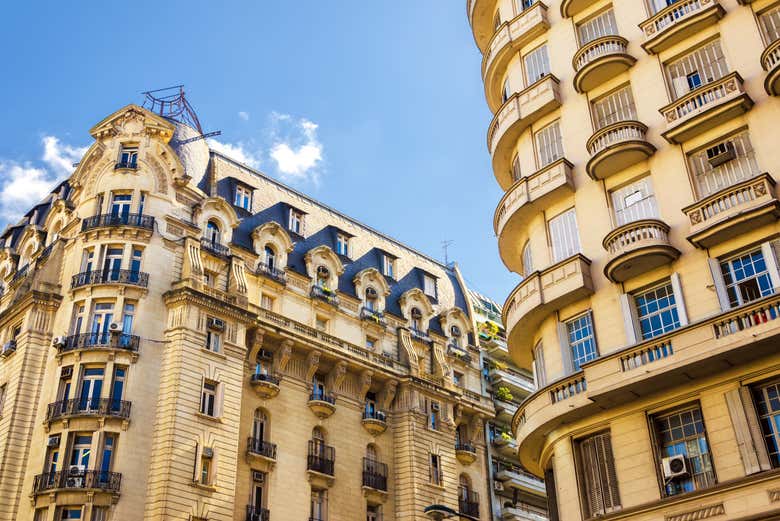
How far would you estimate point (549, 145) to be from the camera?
29656 millimetres

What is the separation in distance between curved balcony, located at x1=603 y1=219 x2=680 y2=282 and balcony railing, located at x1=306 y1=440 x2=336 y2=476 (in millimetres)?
25226

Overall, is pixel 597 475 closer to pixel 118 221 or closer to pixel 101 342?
pixel 101 342

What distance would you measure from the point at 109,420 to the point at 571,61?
83.1ft

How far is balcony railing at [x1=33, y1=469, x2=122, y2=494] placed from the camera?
123 ft

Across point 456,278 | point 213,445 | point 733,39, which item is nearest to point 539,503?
point 456,278

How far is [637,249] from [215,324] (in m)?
25.7

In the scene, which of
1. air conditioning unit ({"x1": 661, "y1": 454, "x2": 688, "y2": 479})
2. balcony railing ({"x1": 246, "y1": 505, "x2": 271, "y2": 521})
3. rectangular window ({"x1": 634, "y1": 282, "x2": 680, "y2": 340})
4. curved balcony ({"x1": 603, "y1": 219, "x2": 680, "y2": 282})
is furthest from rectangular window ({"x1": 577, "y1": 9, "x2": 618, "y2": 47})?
balcony railing ({"x1": 246, "y1": 505, "x2": 271, "y2": 521})

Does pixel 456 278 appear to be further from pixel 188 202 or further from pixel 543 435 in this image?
pixel 543 435

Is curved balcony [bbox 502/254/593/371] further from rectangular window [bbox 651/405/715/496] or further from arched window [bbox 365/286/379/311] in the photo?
arched window [bbox 365/286/379/311]

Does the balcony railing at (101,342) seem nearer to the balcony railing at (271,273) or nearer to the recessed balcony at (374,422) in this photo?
the balcony railing at (271,273)

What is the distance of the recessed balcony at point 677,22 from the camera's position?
26.2 meters

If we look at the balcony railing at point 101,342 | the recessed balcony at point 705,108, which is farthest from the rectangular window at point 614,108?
the balcony railing at point 101,342

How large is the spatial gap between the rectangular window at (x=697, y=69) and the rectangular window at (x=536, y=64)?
5.27m

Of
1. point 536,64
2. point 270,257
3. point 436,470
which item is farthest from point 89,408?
point 536,64
